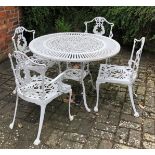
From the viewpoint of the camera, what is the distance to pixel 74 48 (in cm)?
360

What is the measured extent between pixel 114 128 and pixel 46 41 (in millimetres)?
1579

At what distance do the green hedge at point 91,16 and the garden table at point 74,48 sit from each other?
1917 millimetres

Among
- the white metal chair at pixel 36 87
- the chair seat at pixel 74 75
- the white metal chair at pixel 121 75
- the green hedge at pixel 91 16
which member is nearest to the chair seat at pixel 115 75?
the white metal chair at pixel 121 75

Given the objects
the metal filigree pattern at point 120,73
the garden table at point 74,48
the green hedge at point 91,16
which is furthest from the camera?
the green hedge at point 91,16

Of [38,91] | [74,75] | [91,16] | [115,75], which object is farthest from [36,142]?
[91,16]

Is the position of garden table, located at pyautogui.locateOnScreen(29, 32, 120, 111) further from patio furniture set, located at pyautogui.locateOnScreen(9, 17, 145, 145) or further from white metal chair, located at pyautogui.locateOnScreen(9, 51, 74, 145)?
white metal chair, located at pyautogui.locateOnScreen(9, 51, 74, 145)

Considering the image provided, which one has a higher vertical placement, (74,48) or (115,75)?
(74,48)

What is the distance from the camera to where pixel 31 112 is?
142 inches

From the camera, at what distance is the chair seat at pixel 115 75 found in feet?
11.8

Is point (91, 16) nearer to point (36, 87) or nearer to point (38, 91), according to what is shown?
point (36, 87)

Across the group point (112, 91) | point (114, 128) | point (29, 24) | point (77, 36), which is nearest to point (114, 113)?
point (114, 128)

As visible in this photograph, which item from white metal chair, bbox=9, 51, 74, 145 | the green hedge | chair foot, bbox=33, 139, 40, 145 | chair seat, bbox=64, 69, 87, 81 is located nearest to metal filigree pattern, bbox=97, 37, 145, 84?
chair seat, bbox=64, 69, 87, 81

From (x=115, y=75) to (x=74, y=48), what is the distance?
685mm

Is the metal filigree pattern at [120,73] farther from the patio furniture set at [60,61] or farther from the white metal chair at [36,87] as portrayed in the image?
the white metal chair at [36,87]
